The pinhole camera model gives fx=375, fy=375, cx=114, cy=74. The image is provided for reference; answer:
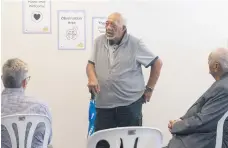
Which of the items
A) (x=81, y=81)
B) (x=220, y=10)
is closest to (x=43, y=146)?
(x=81, y=81)

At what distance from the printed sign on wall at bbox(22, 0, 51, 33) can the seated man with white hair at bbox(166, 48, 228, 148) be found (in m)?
1.98

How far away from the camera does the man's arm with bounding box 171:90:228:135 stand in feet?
7.49

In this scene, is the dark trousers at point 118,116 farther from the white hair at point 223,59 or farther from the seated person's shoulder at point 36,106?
the white hair at point 223,59

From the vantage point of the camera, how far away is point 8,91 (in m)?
2.40

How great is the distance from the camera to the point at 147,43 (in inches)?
155

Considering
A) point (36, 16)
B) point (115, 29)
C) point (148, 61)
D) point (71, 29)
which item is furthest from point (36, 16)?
point (148, 61)

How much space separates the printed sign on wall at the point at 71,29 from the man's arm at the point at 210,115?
74.0 inches

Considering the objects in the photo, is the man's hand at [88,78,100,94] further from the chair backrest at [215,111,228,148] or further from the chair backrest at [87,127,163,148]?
the chair backrest at [215,111,228,148]

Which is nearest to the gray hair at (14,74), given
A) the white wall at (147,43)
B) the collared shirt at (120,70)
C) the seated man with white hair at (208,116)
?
the collared shirt at (120,70)

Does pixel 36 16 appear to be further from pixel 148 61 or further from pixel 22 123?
pixel 22 123

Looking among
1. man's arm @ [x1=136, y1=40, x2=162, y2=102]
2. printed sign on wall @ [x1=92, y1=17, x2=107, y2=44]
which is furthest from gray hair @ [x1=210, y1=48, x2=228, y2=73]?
printed sign on wall @ [x1=92, y1=17, x2=107, y2=44]

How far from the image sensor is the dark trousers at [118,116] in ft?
10.4

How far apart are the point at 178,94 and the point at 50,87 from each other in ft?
4.51

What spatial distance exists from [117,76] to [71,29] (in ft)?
3.37
